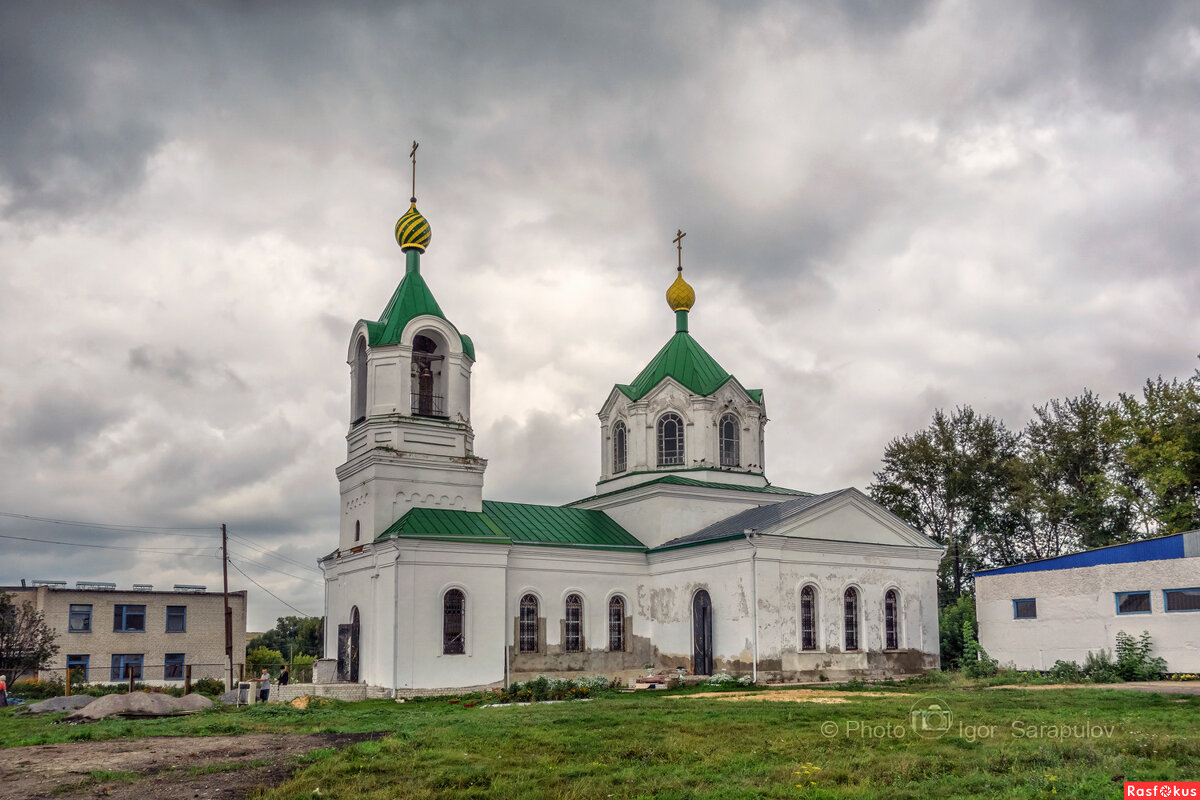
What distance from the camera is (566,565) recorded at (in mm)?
29703

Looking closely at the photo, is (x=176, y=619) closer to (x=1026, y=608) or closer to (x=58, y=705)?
(x=58, y=705)

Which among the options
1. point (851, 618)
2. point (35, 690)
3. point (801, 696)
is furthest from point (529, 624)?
point (35, 690)

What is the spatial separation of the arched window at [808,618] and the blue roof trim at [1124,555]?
6629 mm

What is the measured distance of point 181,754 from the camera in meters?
13.2

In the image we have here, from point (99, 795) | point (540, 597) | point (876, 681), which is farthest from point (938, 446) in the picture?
point (99, 795)

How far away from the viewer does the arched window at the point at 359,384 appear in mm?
29906

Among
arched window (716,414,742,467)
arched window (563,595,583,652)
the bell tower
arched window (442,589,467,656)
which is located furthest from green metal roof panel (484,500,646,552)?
arched window (716,414,742,467)


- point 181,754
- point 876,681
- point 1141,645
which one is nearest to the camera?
point 181,754

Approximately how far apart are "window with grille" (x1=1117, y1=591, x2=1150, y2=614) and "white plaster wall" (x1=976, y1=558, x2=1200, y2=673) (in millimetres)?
113

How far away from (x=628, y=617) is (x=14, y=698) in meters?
19.0

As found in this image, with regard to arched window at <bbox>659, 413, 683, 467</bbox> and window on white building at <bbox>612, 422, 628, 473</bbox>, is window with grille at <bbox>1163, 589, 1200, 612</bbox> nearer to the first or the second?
arched window at <bbox>659, 413, 683, 467</bbox>

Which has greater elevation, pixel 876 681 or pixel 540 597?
pixel 540 597

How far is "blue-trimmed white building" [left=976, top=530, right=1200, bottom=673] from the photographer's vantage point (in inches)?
977

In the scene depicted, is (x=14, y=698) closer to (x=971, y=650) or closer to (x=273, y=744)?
(x=273, y=744)
